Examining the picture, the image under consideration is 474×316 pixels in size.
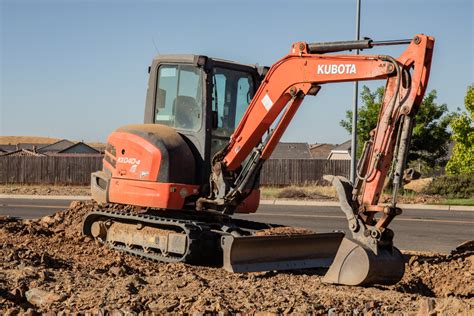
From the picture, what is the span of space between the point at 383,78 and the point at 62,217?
7.83 m

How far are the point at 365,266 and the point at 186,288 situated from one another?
89.3 inches

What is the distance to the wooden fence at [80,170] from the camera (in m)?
42.8

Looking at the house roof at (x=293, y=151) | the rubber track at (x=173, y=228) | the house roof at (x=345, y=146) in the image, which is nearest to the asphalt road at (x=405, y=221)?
the rubber track at (x=173, y=228)

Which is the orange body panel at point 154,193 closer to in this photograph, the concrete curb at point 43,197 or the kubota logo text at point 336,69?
the kubota logo text at point 336,69

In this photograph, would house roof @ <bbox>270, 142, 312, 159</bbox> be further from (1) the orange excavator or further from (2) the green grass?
(1) the orange excavator

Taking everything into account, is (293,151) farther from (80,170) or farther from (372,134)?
(372,134)

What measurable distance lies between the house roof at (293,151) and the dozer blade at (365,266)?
208 feet

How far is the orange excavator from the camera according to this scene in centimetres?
911

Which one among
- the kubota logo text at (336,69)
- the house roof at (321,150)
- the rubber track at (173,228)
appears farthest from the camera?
the house roof at (321,150)

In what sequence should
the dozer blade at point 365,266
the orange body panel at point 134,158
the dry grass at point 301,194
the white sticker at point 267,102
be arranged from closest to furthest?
the dozer blade at point 365,266 < the white sticker at point 267,102 < the orange body panel at point 134,158 < the dry grass at point 301,194

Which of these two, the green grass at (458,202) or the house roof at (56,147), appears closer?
Answer: the green grass at (458,202)

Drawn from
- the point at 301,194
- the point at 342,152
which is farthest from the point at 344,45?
the point at 342,152

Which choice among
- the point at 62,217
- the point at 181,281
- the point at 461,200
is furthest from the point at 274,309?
the point at 461,200

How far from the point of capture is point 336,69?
9.91 m
